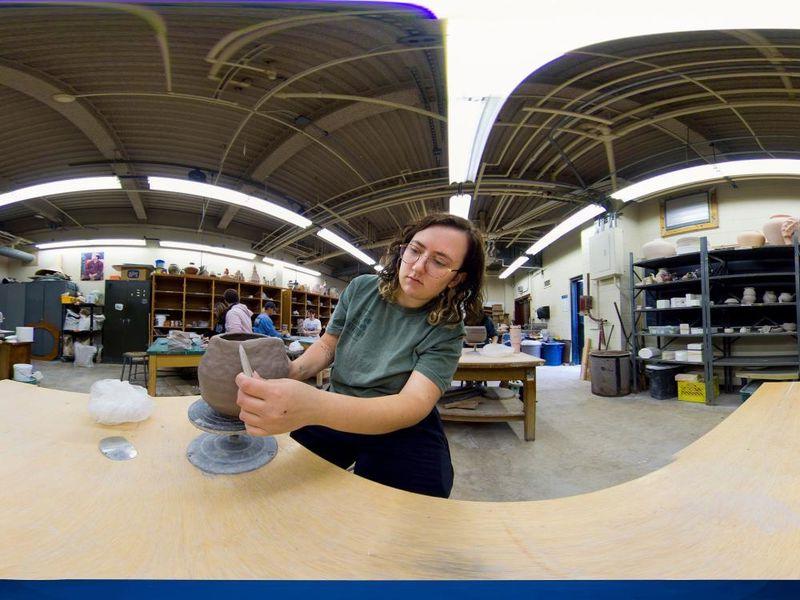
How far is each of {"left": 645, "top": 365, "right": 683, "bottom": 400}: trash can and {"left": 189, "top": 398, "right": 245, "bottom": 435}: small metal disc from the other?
1.07 meters

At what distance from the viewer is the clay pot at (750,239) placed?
754 mm

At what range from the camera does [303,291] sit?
661cm

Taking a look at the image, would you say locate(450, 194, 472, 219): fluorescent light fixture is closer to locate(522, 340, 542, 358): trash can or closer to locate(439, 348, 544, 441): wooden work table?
locate(439, 348, 544, 441): wooden work table

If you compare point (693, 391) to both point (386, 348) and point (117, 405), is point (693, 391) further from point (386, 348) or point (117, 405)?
point (117, 405)

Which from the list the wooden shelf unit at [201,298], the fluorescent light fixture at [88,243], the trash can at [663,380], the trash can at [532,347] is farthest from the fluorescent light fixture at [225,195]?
the trash can at [532,347]

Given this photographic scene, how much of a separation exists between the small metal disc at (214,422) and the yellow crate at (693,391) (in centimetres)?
101

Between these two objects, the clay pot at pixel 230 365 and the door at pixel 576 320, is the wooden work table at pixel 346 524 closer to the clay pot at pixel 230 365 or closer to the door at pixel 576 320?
the clay pot at pixel 230 365

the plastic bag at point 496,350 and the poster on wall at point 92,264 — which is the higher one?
the poster on wall at point 92,264

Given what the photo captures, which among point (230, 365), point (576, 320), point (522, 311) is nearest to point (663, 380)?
point (230, 365)

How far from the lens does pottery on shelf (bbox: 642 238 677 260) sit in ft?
2.93

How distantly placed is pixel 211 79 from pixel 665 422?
122 cm

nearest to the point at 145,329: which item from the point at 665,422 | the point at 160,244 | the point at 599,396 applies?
the point at 160,244

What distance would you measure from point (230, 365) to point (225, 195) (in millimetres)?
583

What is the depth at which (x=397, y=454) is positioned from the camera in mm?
552
